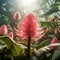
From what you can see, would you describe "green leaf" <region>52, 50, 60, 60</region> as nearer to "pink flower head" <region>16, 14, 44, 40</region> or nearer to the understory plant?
the understory plant

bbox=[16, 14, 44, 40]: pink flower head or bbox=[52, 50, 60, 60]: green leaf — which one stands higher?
bbox=[16, 14, 44, 40]: pink flower head

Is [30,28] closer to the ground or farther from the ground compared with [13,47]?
farther from the ground

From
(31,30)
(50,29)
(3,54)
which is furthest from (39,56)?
(50,29)

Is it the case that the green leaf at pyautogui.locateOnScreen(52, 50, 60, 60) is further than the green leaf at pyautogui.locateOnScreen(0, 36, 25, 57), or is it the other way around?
the green leaf at pyautogui.locateOnScreen(0, 36, 25, 57)

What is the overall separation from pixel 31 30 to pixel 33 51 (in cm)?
18

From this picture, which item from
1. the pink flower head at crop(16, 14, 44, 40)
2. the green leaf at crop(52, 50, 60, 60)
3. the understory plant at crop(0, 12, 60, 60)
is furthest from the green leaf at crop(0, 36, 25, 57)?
the green leaf at crop(52, 50, 60, 60)

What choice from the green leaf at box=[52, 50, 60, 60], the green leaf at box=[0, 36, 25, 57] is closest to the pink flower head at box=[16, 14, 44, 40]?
the green leaf at box=[0, 36, 25, 57]

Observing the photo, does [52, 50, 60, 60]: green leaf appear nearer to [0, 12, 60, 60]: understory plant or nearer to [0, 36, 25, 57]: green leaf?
[0, 12, 60, 60]: understory plant

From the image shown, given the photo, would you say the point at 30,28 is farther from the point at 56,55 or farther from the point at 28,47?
the point at 56,55

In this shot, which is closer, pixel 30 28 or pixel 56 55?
pixel 56 55

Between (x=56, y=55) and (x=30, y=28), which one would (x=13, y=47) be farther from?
(x=56, y=55)

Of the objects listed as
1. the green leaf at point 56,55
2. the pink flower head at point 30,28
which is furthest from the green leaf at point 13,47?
the green leaf at point 56,55

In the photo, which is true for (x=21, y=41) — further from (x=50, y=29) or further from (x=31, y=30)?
(x=50, y=29)

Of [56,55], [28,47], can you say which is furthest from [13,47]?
[56,55]
